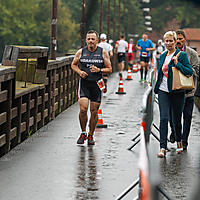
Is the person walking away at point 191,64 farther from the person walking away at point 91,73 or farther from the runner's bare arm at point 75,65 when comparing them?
the runner's bare arm at point 75,65

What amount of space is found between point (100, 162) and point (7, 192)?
2269mm

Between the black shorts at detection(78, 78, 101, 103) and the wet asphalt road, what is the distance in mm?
744

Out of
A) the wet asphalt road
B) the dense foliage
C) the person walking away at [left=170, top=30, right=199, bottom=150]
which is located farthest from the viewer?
the dense foliage

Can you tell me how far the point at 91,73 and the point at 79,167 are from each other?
7.67ft

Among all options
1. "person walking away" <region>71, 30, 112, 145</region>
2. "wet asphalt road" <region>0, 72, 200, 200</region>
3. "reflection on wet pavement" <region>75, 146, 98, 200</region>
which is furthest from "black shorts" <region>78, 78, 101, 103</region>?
"reflection on wet pavement" <region>75, 146, 98, 200</region>

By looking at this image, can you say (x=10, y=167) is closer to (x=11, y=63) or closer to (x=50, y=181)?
(x=50, y=181)

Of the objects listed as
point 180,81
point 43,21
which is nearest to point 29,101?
point 180,81

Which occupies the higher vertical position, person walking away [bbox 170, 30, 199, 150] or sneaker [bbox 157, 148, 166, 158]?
person walking away [bbox 170, 30, 199, 150]

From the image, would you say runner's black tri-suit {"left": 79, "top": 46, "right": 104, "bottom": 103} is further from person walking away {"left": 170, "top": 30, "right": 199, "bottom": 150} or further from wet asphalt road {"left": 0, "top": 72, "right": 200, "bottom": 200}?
person walking away {"left": 170, "top": 30, "right": 199, "bottom": 150}

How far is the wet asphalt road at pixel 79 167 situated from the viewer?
6812mm

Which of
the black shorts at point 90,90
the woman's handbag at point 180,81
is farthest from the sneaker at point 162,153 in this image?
the black shorts at point 90,90

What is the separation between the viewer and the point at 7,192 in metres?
6.66

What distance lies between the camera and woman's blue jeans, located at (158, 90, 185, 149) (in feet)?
30.1

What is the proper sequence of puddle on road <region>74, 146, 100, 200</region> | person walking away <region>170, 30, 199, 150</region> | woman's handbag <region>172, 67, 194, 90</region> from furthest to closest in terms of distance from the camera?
person walking away <region>170, 30, 199, 150</region> → woman's handbag <region>172, 67, 194, 90</region> → puddle on road <region>74, 146, 100, 200</region>
